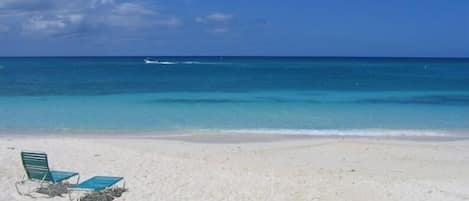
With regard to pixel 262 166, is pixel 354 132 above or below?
above

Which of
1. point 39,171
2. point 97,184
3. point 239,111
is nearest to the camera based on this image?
point 97,184

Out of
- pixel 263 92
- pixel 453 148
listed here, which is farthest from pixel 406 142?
pixel 263 92

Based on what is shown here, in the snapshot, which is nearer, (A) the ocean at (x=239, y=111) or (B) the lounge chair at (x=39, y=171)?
(B) the lounge chair at (x=39, y=171)

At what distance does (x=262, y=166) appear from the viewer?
9.81m

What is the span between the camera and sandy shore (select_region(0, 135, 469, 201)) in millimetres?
7629

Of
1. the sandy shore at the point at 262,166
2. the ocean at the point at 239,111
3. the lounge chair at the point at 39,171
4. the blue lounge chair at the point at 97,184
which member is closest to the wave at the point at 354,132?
the ocean at the point at 239,111

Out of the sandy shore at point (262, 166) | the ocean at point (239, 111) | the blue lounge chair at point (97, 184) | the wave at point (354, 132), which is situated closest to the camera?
the blue lounge chair at point (97, 184)

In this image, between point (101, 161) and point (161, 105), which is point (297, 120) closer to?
point (161, 105)

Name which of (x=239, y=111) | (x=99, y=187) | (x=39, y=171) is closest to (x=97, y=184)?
(x=99, y=187)

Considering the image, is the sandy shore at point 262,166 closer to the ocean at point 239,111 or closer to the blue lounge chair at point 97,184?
the blue lounge chair at point 97,184

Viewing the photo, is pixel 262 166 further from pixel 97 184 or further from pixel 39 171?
pixel 39 171

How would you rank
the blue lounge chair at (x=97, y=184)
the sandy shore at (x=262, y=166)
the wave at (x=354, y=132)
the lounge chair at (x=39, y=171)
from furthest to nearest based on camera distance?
the wave at (x=354, y=132)
the sandy shore at (x=262, y=166)
the lounge chair at (x=39, y=171)
the blue lounge chair at (x=97, y=184)

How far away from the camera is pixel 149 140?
13234mm

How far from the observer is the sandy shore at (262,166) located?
A: 25.0ft
